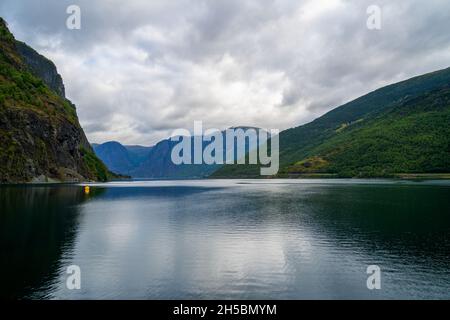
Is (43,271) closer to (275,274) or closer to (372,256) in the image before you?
(275,274)

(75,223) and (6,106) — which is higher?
(6,106)

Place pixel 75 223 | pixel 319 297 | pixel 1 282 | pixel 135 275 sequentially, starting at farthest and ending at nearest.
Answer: pixel 75 223 → pixel 135 275 → pixel 1 282 → pixel 319 297

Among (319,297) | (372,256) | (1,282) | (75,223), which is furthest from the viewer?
(75,223)

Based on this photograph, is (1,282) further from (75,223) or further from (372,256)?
(372,256)

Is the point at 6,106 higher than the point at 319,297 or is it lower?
higher

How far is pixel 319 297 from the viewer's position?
24.1m
